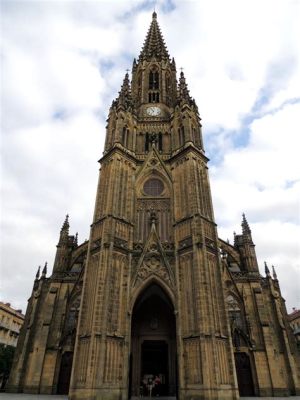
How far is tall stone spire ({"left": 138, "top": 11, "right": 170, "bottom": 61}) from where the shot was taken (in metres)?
39.3

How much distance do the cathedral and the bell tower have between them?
0.23ft

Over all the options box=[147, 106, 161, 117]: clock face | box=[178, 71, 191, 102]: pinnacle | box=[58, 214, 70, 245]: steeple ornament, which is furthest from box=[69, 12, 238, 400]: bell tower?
box=[58, 214, 70, 245]: steeple ornament

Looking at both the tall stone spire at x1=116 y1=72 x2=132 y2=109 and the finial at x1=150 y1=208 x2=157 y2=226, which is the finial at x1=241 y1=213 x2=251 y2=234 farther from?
the tall stone spire at x1=116 y1=72 x2=132 y2=109

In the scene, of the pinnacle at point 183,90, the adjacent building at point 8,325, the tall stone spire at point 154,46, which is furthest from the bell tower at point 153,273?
the adjacent building at point 8,325

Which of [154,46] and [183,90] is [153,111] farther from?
[154,46]

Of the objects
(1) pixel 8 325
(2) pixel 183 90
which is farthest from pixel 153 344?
(1) pixel 8 325

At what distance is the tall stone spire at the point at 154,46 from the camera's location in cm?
3928

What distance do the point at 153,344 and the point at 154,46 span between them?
37.4 m

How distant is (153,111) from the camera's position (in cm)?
3228

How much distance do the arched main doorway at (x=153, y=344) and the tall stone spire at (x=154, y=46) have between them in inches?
1201

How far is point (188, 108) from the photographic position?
28.7 m

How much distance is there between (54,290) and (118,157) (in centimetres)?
1216

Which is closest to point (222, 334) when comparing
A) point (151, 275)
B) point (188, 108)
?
point (151, 275)

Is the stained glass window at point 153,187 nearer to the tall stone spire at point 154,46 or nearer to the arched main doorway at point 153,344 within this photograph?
the arched main doorway at point 153,344
